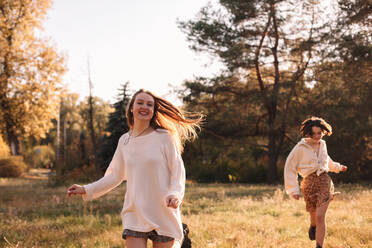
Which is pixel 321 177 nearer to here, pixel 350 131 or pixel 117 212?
pixel 117 212

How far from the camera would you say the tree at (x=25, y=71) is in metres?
27.2

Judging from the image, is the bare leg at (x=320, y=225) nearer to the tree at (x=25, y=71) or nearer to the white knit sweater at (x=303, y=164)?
the white knit sweater at (x=303, y=164)

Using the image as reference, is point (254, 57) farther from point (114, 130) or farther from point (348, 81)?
point (114, 130)

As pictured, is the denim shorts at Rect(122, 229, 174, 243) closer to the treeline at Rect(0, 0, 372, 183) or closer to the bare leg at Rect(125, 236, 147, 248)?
the bare leg at Rect(125, 236, 147, 248)

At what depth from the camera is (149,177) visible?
3.55m

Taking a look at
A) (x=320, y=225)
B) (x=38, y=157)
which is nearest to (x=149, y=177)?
(x=320, y=225)

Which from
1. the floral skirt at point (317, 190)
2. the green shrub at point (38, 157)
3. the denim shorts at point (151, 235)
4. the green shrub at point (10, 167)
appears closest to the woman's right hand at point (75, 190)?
the denim shorts at point (151, 235)

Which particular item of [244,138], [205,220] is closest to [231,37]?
[244,138]

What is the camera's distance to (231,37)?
2022cm

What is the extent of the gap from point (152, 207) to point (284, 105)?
1804 centimetres

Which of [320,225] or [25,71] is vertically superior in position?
[25,71]

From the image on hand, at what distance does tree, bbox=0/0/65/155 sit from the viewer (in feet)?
89.1

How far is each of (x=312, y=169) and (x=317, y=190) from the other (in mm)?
299

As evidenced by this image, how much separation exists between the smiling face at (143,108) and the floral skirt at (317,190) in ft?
9.76
